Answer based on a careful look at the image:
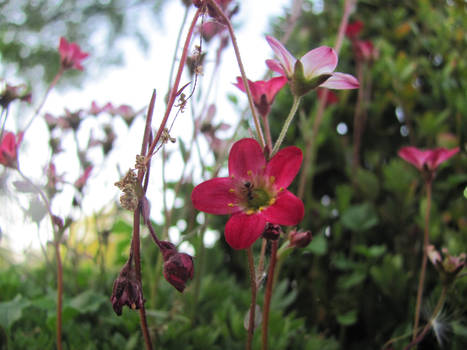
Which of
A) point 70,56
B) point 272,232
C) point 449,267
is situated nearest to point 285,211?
point 272,232

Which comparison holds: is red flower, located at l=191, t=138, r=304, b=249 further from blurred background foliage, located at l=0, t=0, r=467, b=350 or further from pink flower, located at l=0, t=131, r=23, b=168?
pink flower, located at l=0, t=131, r=23, b=168

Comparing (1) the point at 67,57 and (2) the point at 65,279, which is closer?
(1) the point at 67,57

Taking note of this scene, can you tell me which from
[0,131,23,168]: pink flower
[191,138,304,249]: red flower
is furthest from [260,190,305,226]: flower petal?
[0,131,23,168]: pink flower

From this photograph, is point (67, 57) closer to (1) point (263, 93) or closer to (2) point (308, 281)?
(1) point (263, 93)

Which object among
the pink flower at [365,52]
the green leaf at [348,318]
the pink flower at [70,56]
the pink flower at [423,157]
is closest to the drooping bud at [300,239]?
the pink flower at [423,157]

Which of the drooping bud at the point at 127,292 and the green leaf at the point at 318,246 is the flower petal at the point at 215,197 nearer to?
the drooping bud at the point at 127,292

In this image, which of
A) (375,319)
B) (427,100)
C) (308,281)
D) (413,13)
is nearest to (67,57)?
(308,281)
